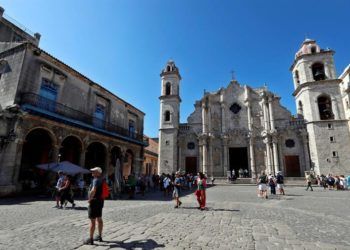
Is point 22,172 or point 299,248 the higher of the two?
point 22,172

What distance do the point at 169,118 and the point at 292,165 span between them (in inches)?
640

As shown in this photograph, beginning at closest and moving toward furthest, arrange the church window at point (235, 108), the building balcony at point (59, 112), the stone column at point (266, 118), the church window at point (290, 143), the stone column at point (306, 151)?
the building balcony at point (59, 112), the stone column at point (306, 151), the church window at point (290, 143), the stone column at point (266, 118), the church window at point (235, 108)

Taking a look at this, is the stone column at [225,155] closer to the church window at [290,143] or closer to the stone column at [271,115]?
the stone column at [271,115]

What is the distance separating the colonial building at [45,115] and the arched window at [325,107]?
73.2ft

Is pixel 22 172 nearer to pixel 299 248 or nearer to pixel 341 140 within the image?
pixel 299 248

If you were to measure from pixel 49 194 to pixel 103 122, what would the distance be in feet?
23.6

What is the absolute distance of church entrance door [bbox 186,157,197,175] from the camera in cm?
2786

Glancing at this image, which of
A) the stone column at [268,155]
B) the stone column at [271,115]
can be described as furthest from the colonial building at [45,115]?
the stone column at [271,115]

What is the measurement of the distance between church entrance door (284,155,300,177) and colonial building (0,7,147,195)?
18859 millimetres

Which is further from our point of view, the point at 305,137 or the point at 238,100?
the point at 238,100

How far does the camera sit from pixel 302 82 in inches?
1002

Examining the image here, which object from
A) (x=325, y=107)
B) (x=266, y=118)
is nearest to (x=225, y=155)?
(x=266, y=118)

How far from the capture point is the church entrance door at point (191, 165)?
1097 inches

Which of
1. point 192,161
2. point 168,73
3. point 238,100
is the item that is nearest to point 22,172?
point 192,161
